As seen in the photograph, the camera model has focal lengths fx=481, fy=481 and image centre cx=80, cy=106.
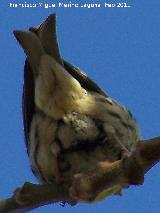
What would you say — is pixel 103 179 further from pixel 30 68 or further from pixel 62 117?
pixel 30 68

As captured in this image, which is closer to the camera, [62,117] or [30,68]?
[62,117]

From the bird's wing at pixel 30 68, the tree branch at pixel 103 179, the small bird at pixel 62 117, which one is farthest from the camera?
the bird's wing at pixel 30 68

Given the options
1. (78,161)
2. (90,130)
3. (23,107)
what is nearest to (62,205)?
(78,161)

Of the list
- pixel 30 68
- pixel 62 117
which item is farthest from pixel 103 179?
pixel 30 68

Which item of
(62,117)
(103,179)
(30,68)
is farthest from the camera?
(30,68)

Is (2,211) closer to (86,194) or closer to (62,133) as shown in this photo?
(86,194)

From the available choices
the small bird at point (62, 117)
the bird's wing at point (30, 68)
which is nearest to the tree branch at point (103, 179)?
the small bird at point (62, 117)

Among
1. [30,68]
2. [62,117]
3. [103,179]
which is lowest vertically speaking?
[103,179]

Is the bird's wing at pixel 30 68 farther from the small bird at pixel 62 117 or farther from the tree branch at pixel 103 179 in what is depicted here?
the tree branch at pixel 103 179

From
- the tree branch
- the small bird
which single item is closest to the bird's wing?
the small bird
